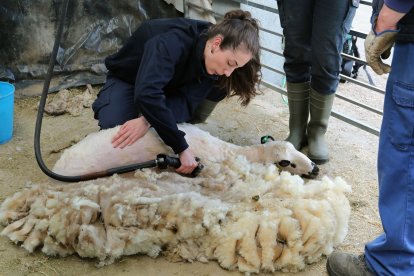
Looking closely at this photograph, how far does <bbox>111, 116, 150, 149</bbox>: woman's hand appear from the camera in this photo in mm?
2061

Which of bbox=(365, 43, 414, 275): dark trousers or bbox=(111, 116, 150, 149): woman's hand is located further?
bbox=(111, 116, 150, 149): woman's hand

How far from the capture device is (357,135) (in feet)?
10.1

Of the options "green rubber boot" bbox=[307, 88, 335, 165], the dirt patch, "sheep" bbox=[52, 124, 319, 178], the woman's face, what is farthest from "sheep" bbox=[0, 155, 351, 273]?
"green rubber boot" bbox=[307, 88, 335, 165]

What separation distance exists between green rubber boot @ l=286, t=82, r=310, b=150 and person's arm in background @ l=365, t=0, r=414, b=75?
3.30 feet

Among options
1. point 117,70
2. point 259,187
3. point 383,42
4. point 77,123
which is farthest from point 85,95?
point 383,42

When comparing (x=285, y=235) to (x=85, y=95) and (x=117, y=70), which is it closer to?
(x=117, y=70)

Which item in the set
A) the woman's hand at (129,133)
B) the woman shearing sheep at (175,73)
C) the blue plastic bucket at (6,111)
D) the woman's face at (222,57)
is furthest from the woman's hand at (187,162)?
the blue plastic bucket at (6,111)

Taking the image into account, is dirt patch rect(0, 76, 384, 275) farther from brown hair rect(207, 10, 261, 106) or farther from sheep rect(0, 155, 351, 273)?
brown hair rect(207, 10, 261, 106)

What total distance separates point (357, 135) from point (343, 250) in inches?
53.2

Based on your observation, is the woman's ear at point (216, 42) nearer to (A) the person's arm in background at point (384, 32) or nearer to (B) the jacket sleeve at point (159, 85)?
(B) the jacket sleeve at point (159, 85)

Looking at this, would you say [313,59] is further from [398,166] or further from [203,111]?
[398,166]

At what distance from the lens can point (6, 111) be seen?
102 inches

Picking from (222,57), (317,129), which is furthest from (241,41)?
(317,129)

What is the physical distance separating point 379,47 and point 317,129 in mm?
Result: 1194
